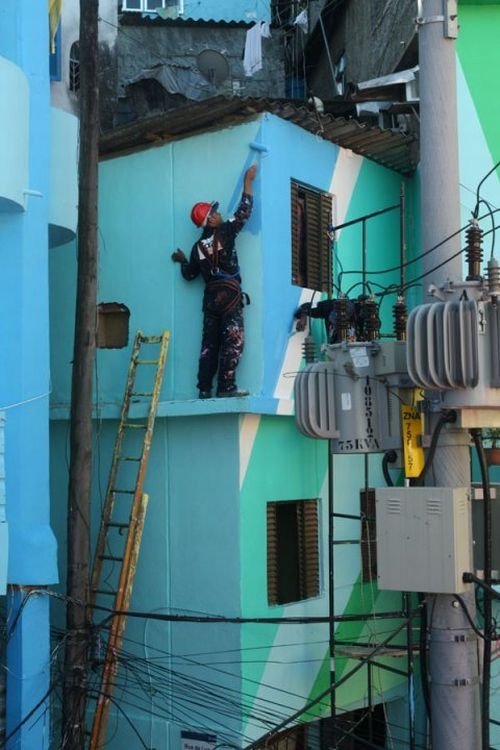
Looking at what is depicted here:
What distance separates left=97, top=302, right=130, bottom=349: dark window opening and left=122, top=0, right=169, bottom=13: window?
31.8 feet

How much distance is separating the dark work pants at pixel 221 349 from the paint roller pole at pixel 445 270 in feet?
12.8

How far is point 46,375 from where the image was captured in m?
9.44

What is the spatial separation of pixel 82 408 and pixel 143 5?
40.2 feet

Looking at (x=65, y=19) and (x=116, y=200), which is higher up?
(x=65, y=19)

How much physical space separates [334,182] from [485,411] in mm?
5729

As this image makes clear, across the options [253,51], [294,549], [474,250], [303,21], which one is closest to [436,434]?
[474,250]

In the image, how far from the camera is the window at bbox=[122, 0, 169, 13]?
19.0 meters

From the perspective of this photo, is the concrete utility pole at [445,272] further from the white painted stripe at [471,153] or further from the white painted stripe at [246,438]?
the white painted stripe at [471,153]

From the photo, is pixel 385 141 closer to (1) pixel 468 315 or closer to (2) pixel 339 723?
(1) pixel 468 315

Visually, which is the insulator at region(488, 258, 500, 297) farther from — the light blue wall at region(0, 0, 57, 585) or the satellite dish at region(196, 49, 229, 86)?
the satellite dish at region(196, 49, 229, 86)

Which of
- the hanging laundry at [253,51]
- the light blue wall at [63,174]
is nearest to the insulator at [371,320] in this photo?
the light blue wall at [63,174]

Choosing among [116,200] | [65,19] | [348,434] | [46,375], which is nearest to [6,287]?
[46,375]

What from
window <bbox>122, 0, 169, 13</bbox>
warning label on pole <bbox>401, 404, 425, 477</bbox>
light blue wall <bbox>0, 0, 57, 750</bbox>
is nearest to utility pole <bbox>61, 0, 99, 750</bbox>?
light blue wall <bbox>0, 0, 57, 750</bbox>

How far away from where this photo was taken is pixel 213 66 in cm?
1595
